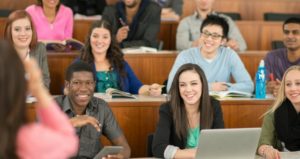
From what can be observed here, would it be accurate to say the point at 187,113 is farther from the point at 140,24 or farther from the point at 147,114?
the point at 140,24

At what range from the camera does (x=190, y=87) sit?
12.5 ft

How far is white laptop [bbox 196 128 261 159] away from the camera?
3188 millimetres

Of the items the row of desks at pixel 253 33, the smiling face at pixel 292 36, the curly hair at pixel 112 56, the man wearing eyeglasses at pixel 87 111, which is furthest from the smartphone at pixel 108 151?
the row of desks at pixel 253 33

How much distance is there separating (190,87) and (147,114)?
64 centimetres

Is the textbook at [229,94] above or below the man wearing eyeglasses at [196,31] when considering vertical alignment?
below

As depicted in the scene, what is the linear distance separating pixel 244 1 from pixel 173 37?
1.24m

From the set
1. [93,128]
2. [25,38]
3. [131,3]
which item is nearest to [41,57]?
[25,38]

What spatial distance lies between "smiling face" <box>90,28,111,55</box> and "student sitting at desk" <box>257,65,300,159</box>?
133 cm

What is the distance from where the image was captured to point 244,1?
751 cm

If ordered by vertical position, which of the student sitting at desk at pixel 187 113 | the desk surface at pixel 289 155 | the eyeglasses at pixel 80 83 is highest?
the eyeglasses at pixel 80 83

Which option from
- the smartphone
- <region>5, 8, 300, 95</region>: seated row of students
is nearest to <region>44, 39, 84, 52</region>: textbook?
<region>5, 8, 300, 95</region>: seated row of students

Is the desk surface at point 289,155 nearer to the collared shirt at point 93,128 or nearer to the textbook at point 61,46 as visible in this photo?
the collared shirt at point 93,128

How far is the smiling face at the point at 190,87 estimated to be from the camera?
12.5ft

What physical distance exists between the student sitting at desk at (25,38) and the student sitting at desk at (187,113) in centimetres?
112
